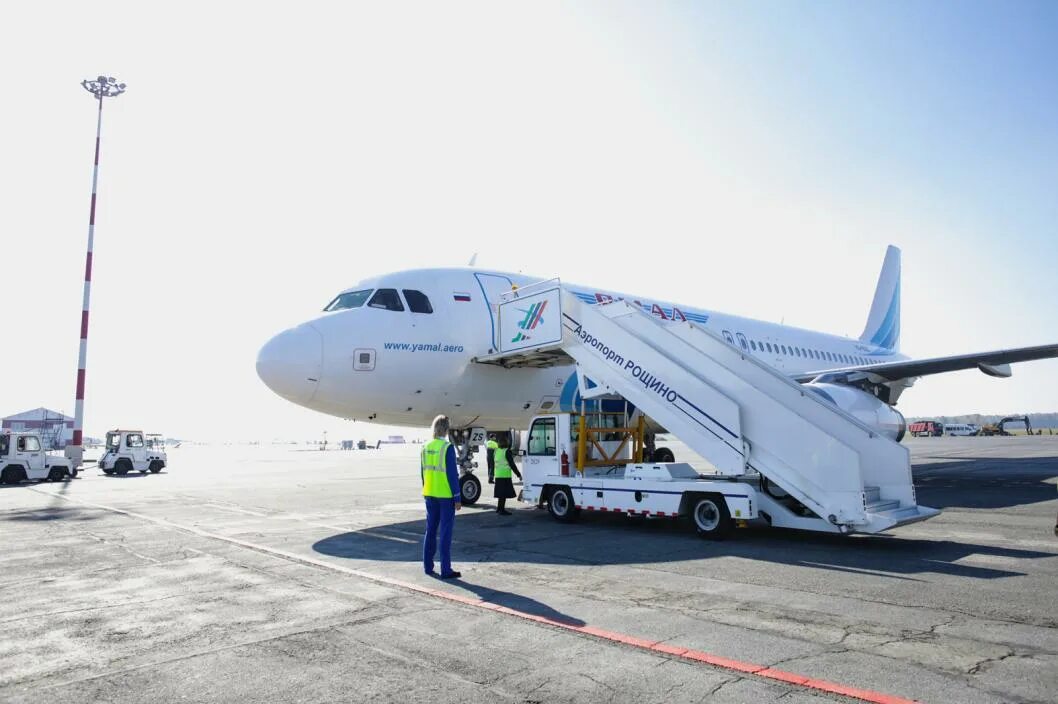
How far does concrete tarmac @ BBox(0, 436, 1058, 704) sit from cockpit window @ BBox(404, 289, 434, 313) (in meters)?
3.92

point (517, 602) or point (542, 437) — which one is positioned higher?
point (542, 437)

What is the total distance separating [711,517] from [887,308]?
85.4ft

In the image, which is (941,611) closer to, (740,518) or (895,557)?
(895,557)

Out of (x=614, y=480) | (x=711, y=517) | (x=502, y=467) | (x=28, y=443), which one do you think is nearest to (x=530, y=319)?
(x=502, y=467)

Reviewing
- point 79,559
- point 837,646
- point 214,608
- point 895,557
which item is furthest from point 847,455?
point 79,559

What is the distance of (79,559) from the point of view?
843cm

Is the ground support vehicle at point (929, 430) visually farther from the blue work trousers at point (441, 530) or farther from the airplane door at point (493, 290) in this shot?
the blue work trousers at point (441, 530)

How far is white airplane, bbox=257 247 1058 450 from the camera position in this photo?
11.6 metres

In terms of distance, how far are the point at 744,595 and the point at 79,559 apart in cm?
752

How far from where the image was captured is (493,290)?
1400 cm

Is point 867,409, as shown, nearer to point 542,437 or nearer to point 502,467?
point 542,437

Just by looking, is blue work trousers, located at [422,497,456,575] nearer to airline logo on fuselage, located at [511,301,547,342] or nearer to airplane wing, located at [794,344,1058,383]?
airline logo on fuselage, located at [511,301,547,342]

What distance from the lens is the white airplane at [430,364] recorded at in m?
11.6

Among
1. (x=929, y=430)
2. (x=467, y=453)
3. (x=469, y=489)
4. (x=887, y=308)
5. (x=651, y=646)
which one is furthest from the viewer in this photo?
(x=929, y=430)
